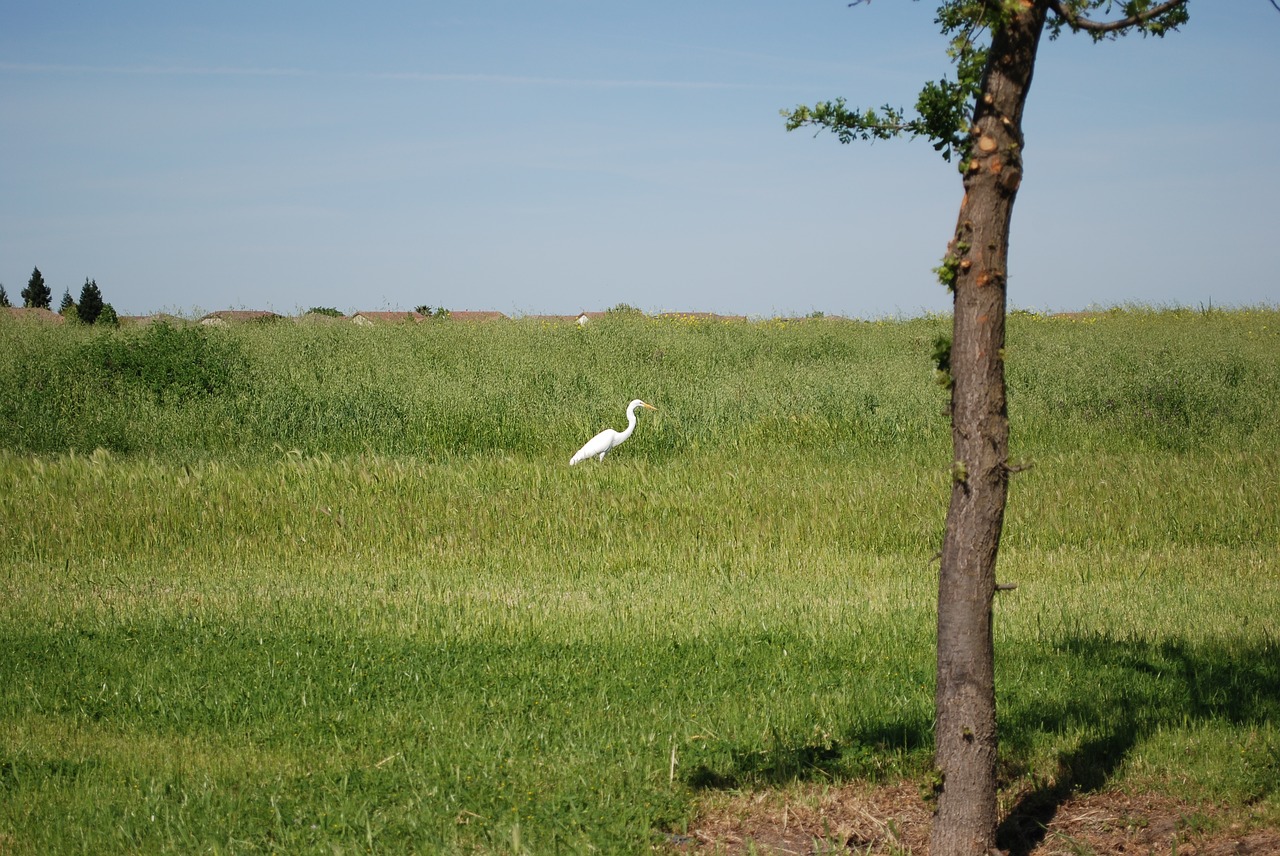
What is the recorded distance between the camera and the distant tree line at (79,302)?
30.7 metres

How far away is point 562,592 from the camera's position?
8.89m

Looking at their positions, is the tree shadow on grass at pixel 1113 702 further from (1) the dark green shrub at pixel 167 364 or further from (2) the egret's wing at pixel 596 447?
(1) the dark green shrub at pixel 167 364

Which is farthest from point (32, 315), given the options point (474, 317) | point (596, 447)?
point (596, 447)

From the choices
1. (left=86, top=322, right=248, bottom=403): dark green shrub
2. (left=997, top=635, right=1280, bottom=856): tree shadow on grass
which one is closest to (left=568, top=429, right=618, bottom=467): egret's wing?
(left=86, top=322, right=248, bottom=403): dark green shrub

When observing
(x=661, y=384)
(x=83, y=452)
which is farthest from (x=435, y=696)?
(x=661, y=384)

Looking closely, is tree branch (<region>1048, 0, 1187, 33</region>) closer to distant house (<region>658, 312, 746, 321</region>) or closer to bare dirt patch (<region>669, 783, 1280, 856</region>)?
bare dirt patch (<region>669, 783, 1280, 856</region>)

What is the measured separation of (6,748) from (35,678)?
1.37m

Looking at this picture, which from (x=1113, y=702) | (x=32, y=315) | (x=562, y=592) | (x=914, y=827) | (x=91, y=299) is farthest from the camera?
(x=91, y=299)

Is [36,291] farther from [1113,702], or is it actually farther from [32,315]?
[1113,702]

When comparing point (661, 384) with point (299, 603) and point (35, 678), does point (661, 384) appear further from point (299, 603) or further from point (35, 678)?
point (35, 678)

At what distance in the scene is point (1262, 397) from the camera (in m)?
17.6

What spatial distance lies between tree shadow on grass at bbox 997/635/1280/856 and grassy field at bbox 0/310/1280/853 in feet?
0.09

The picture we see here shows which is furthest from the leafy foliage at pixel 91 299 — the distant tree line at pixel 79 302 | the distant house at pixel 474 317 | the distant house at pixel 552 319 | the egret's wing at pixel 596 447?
the egret's wing at pixel 596 447

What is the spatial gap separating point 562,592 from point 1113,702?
452 centimetres
